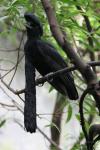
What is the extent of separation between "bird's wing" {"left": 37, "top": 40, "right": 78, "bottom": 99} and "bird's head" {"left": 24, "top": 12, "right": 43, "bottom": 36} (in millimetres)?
100

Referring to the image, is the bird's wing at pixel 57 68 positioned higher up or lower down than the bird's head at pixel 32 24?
lower down

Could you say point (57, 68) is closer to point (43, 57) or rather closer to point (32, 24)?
point (43, 57)

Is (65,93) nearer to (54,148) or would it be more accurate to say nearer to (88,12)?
(88,12)

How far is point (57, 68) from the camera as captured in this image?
1473 mm

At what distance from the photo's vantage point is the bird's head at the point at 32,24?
1.19 metres

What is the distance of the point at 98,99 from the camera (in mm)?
950

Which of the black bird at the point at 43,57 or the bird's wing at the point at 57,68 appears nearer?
the black bird at the point at 43,57

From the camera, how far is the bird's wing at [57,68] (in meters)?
1.38

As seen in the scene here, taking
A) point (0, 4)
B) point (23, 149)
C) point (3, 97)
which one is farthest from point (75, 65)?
point (23, 149)

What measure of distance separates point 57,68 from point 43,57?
0.20 ft

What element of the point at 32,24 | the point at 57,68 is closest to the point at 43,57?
the point at 57,68

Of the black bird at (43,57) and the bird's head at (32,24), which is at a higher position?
the bird's head at (32,24)

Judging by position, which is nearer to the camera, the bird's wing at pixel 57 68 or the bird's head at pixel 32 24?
the bird's head at pixel 32 24

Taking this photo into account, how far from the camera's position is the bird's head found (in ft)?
3.89
